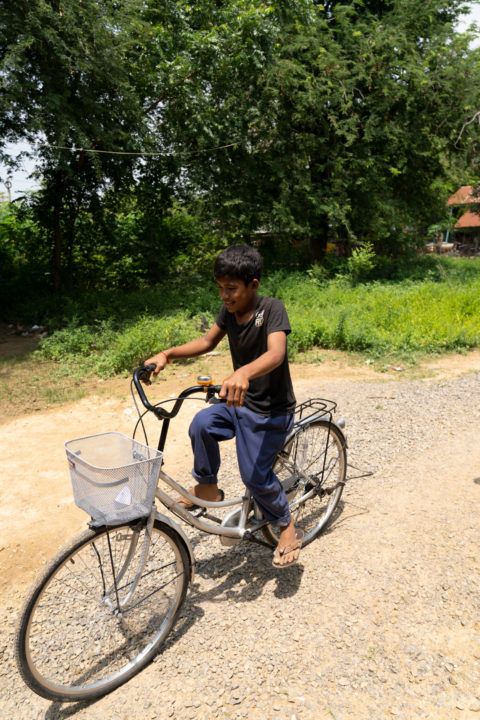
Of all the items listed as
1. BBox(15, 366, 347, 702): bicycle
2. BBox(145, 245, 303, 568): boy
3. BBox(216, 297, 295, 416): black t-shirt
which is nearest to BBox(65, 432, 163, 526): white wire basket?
BBox(15, 366, 347, 702): bicycle

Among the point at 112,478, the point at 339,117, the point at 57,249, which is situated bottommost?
the point at 112,478

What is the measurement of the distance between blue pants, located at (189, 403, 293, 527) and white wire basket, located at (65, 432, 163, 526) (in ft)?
1.81

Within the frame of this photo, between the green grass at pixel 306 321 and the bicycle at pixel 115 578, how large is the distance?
5.20 metres

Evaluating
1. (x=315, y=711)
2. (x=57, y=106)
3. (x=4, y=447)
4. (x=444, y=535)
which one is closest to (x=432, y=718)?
(x=315, y=711)

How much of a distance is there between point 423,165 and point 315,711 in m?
16.2

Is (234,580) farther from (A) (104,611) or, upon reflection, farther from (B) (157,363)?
(B) (157,363)

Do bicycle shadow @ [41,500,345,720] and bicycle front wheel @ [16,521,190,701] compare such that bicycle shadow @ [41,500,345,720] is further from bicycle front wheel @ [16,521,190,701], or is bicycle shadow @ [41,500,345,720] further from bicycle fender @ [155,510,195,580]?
bicycle fender @ [155,510,195,580]

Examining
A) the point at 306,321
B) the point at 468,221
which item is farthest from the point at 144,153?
the point at 468,221

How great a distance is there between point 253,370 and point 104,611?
4.96 feet

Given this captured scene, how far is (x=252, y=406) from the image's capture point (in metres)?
2.69

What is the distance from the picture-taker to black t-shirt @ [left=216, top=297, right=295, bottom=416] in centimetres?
258

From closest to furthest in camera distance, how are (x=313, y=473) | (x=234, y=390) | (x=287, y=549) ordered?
(x=234, y=390) → (x=287, y=549) → (x=313, y=473)

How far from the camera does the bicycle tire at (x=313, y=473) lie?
2998 millimetres

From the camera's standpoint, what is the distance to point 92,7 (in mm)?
8781
